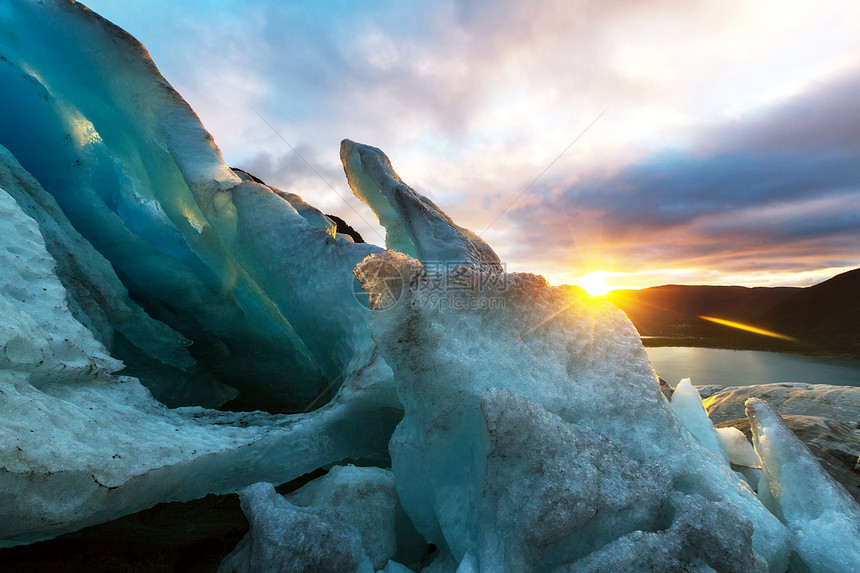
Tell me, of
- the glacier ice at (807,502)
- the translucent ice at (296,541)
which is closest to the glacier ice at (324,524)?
the translucent ice at (296,541)

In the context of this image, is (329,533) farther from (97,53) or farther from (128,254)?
(97,53)

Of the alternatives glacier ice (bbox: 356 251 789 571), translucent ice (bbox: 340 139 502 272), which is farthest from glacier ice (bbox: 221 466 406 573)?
translucent ice (bbox: 340 139 502 272)

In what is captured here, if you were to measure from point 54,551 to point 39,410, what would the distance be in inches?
36.5

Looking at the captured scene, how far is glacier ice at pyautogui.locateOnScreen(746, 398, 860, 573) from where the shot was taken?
2.03 meters

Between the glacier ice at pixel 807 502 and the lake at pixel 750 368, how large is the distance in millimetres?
14749

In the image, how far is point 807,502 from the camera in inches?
92.6

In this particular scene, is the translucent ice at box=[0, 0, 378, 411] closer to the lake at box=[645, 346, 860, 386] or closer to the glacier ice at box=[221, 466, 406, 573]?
the glacier ice at box=[221, 466, 406, 573]

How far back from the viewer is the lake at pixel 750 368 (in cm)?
1914

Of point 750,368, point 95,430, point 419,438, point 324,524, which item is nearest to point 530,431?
point 419,438

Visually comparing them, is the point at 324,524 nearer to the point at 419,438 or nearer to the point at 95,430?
the point at 419,438

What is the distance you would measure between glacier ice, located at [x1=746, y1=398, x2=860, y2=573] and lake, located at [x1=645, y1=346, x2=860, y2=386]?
1475 centimetres

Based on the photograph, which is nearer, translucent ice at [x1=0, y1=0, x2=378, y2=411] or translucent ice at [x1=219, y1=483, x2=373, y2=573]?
translucent ice at [x1=219, y1=483, x2=373, y2=573]

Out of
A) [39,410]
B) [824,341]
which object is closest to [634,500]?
[39,410]

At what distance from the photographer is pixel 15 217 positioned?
2893 millimetres
